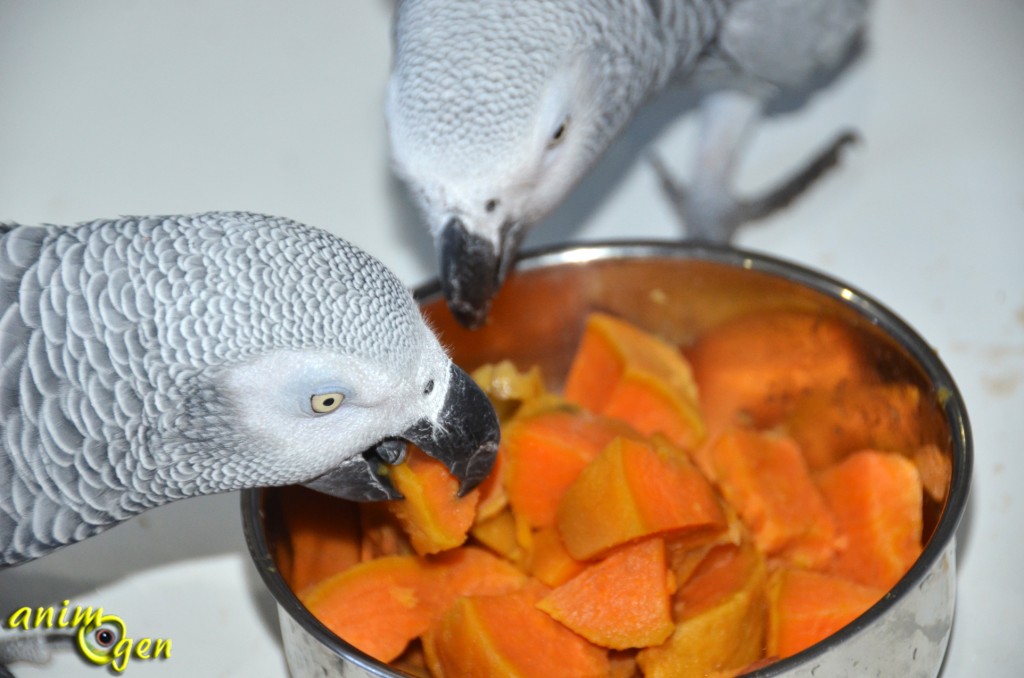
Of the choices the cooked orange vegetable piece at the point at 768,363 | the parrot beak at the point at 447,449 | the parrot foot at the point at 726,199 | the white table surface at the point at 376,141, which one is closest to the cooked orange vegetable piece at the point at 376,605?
the parrot beak at the point at 447,449

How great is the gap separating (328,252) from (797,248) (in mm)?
1126

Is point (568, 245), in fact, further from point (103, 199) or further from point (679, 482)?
point (103, 199)

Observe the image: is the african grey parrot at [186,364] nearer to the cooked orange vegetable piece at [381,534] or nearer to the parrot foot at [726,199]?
the cooked orange vegetable piece at [381,534]

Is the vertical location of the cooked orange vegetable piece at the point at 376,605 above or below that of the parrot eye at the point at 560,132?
below

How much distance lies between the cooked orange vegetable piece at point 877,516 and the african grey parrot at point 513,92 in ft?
1.65

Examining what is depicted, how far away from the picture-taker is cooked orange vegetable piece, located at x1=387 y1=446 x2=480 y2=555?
102 centimetres

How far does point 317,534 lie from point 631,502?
40cm

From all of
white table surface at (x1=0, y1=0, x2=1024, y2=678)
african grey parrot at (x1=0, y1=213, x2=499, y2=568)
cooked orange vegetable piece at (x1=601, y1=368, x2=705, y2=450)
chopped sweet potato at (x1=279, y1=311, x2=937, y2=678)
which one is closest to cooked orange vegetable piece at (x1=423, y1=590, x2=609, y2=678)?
chopped sweet potato at (x1=279, y1=311, x2=937, y2=678)

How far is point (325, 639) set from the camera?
924 millimetres

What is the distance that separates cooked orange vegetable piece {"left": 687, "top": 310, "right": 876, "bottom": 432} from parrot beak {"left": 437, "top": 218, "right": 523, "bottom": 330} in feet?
1.11

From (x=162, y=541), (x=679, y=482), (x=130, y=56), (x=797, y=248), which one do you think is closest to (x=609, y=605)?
(x=679, y=482)

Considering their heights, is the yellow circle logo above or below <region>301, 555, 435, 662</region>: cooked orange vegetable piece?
below

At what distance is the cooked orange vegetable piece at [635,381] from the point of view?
1268 millimetres

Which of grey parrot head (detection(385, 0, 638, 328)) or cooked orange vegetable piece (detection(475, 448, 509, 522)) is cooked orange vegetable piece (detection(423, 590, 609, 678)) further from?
grey parrot head (detection(385, 0, 638, 328))
